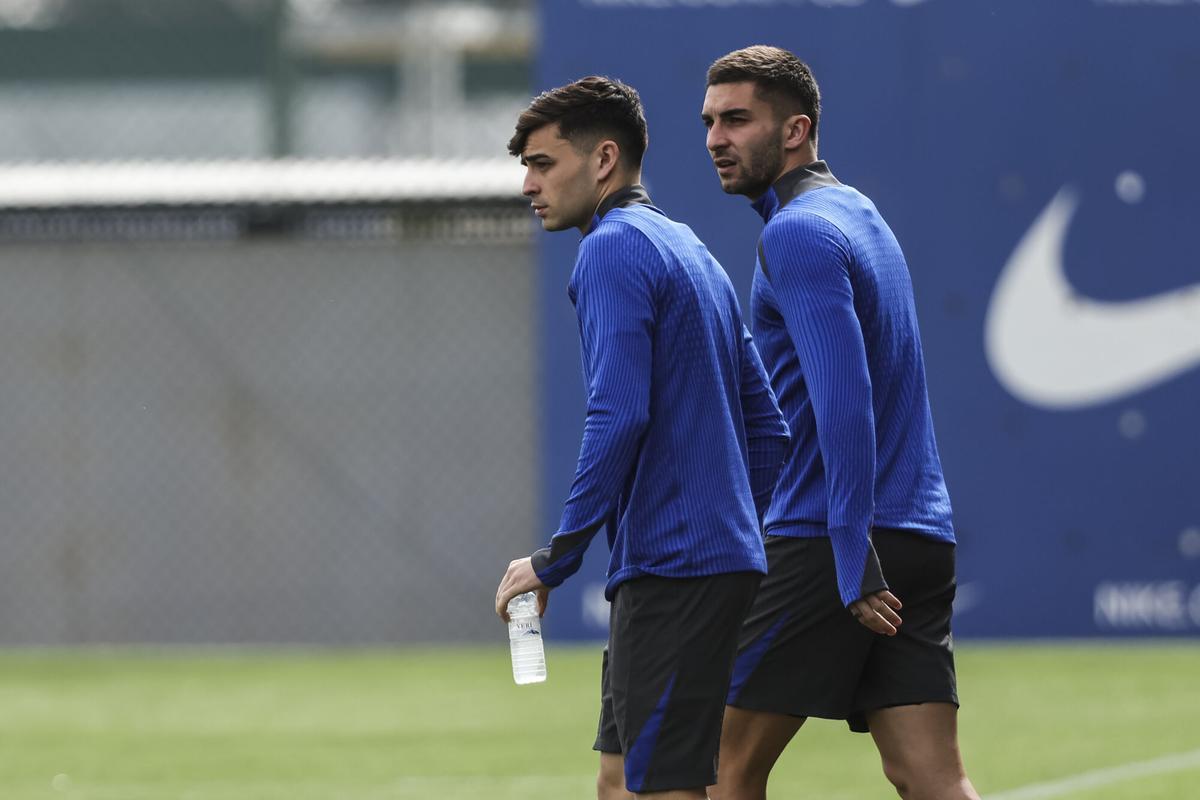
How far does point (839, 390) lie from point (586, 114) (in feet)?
2.58

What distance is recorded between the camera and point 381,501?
36.6ft

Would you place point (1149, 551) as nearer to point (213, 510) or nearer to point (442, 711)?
point (442, 711)

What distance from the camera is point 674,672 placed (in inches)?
148

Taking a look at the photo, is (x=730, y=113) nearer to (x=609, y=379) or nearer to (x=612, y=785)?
(x=609, y=379)

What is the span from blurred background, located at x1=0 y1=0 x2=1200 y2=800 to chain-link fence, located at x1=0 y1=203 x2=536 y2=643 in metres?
0.02

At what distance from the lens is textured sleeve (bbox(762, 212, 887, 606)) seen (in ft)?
13.2

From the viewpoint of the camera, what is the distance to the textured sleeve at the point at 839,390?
13.2ft

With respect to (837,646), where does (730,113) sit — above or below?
above

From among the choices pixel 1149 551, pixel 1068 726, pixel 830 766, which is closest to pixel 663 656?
pixel 830 766

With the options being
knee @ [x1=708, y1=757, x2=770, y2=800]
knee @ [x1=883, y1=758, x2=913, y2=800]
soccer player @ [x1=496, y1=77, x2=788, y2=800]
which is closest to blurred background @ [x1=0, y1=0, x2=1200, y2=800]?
knee @ [x1=708, y1=757, x2=770, y2=800]

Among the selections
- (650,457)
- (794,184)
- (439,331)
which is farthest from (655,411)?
(439,331)

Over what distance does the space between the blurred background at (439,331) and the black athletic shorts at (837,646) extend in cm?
417

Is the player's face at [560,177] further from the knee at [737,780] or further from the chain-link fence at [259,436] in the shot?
the chain-link fence at [259,436]

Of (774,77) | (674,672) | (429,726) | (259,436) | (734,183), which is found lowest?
(429,726)
